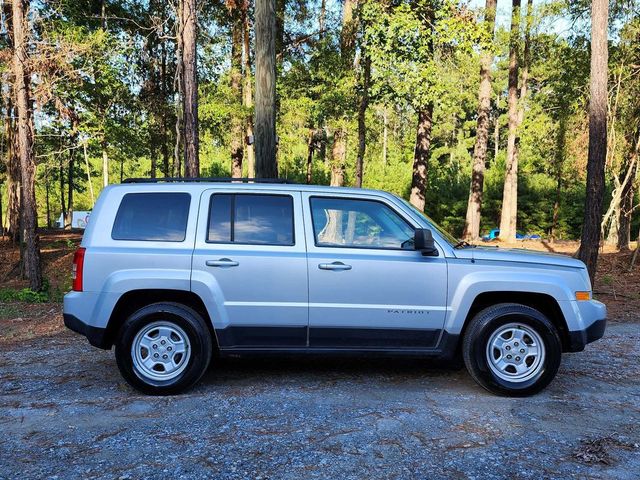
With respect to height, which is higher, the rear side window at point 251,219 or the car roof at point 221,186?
the car roof at point 221,186

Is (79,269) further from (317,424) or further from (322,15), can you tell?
(322,15)

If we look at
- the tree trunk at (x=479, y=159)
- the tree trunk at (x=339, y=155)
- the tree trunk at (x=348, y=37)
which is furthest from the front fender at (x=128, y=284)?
the tree trunk at (x=479, y=159)

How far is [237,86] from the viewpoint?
1889 cm

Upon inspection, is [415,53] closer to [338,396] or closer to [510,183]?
[338,396]

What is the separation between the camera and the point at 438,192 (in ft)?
114

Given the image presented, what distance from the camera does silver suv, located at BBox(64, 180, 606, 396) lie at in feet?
15.5

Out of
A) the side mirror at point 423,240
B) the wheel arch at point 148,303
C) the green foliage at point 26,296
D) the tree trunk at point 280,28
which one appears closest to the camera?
the side mirror at point 423,240

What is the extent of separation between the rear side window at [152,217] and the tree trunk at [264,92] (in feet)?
13.4

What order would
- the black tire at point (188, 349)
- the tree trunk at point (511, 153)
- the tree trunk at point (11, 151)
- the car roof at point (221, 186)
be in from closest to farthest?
the black tire at point (188, 349), the car roof at point (221, 186), the tree trunk at point (11, 151), the tree trunk at point (511, 153)

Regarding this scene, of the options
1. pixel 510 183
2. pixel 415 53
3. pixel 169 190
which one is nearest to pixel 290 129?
pixel 415 53

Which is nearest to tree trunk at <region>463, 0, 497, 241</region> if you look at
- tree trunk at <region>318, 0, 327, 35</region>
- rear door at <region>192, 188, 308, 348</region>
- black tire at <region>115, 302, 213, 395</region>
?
tree trunk at <region>318, 0, 327, 35</region>

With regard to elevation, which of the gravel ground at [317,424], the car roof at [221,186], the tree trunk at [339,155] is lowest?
the gravel ground at [317,424]

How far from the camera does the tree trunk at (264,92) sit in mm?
8875

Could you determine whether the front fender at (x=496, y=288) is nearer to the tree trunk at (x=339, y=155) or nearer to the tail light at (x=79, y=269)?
the tail light at (x=79, y=269)
